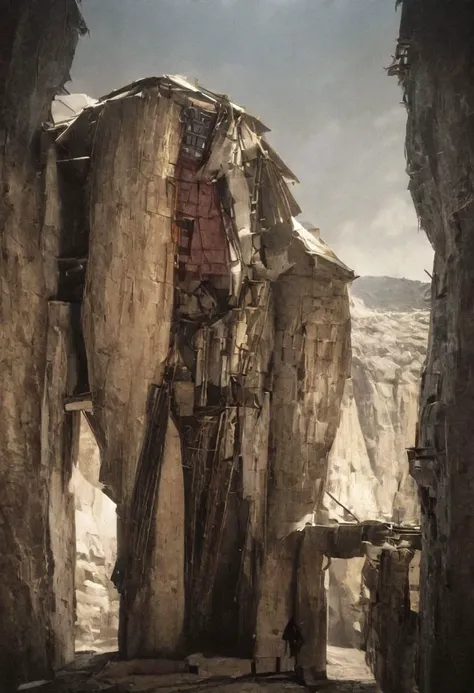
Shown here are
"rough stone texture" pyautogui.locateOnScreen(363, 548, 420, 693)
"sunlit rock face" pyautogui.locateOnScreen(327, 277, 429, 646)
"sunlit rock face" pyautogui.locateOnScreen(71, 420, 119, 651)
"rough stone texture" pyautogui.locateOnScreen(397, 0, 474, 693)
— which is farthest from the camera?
"sunlit rock face" pyautogui.locateOnScreen(327, 277, 429, 646)

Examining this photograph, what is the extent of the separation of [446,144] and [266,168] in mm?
5098

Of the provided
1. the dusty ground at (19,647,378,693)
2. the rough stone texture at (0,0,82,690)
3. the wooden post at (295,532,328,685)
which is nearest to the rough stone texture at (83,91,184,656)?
the dusty ground at (19,647,378,693)

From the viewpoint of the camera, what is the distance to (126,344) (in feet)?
34.9

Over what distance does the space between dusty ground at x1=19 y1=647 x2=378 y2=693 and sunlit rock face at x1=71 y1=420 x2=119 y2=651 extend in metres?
3.98

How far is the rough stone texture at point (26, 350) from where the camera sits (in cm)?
956

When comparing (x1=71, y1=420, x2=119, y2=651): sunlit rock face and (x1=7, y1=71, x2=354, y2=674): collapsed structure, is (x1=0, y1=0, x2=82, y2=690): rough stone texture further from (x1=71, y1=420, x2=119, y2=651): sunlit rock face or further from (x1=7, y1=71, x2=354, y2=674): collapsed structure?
(x1=71, y1=420, x2=119, y2=651): sunlit rock face

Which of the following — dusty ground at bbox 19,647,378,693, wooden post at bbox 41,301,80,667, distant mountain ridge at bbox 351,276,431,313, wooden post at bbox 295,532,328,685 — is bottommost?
dusty ground at bbox 19,647,378,693

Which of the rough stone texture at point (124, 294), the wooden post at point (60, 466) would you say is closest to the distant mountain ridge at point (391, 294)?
the rough stone texture at point (124, 294)

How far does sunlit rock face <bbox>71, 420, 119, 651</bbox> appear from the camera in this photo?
49.4 feet

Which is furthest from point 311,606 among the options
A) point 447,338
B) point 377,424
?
point 377,424

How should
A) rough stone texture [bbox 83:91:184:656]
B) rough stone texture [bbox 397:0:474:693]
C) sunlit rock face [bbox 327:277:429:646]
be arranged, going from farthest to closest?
sunlit rock face [bbox 327:277:429:646]
rough stone texture [bbox 83:91:184:656]
rough stone texture [bbox 397:0:474:693]

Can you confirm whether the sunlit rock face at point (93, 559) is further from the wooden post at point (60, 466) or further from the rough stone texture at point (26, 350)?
the rough stone texture at point (26, 350)

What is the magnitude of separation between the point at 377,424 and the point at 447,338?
14.9 m

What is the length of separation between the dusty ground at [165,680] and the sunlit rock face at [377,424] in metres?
8.55
